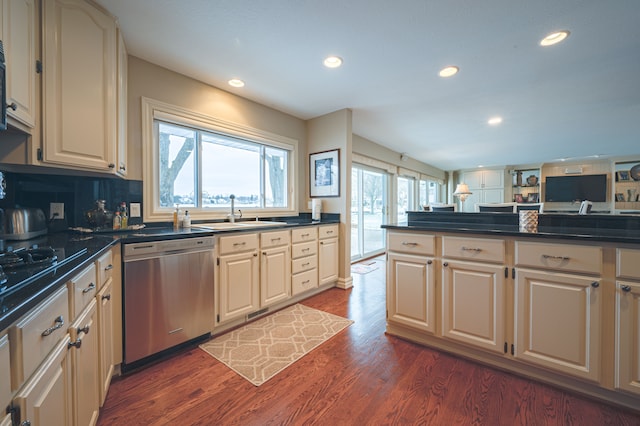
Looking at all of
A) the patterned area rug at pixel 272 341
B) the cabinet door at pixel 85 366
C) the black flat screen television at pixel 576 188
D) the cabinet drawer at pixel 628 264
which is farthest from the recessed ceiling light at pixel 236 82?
the black flat screen television at pixel 576 188

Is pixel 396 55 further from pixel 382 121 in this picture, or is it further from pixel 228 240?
pixel 228 240

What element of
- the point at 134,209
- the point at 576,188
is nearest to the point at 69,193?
the point at 134,209

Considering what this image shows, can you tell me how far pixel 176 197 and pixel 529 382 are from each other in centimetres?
322

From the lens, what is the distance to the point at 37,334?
30.3 inches

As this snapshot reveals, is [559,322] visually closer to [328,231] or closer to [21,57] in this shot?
[328,231]

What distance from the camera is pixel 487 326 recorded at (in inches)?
70.2

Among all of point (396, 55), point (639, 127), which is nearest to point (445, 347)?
point (396, 55)

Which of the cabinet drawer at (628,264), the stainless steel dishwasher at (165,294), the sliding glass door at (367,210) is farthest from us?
the sliding glass door at (367,210)

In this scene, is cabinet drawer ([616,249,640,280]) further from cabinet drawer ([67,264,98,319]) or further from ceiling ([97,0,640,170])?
cabinet drawer ([67,264,98,319])

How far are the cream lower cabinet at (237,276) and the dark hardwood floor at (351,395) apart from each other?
433 millimetres

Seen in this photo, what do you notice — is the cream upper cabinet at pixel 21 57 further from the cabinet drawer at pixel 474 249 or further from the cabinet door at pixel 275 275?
the cabinet drawer at pixel 474 249

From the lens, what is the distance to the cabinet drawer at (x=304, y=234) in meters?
2.95

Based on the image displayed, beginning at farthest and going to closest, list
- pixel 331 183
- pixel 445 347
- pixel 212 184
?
1. pixel 331 183
2. pixel 212 184
3. pixel 445 347

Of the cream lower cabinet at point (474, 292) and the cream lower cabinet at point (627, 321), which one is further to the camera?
the cream lower cabinet at point (474, 292)
